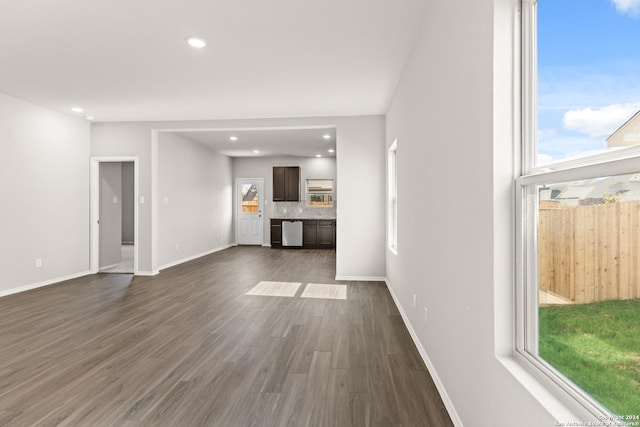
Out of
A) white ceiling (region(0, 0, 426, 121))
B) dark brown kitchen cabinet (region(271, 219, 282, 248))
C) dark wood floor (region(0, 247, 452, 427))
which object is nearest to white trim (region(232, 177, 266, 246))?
dark brown kitchen cabinet (region(271, 219, 282, 248))

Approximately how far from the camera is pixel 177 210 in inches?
270

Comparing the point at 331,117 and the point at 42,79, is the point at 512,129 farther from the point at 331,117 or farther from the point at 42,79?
the point at 42,79

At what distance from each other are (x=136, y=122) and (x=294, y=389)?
5.53m

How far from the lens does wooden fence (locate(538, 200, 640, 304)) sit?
816 mm

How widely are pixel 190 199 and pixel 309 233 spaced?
3.47 m

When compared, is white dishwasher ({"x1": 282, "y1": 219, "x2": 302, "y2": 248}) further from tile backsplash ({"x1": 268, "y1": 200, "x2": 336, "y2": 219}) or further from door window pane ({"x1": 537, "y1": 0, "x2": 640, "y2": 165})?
door window pane ({"x1": 537, "y1": 0, "x2": 640, "y2": 165})

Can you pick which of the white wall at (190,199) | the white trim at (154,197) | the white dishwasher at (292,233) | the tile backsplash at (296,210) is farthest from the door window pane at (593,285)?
the tile backsplash at (296,210)

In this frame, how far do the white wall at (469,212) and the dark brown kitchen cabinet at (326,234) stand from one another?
675 centimetres

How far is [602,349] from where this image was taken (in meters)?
0.89

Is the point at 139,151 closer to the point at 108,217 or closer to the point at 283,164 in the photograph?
the point at 108,217

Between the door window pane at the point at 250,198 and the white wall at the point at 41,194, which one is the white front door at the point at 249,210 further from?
the white wall at the point at 41,194

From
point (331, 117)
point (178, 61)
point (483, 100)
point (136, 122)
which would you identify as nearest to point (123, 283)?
point (136, 122)

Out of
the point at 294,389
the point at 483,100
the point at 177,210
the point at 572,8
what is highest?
the point at 572,8

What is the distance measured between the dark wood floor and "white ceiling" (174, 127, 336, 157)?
10.8 ft
